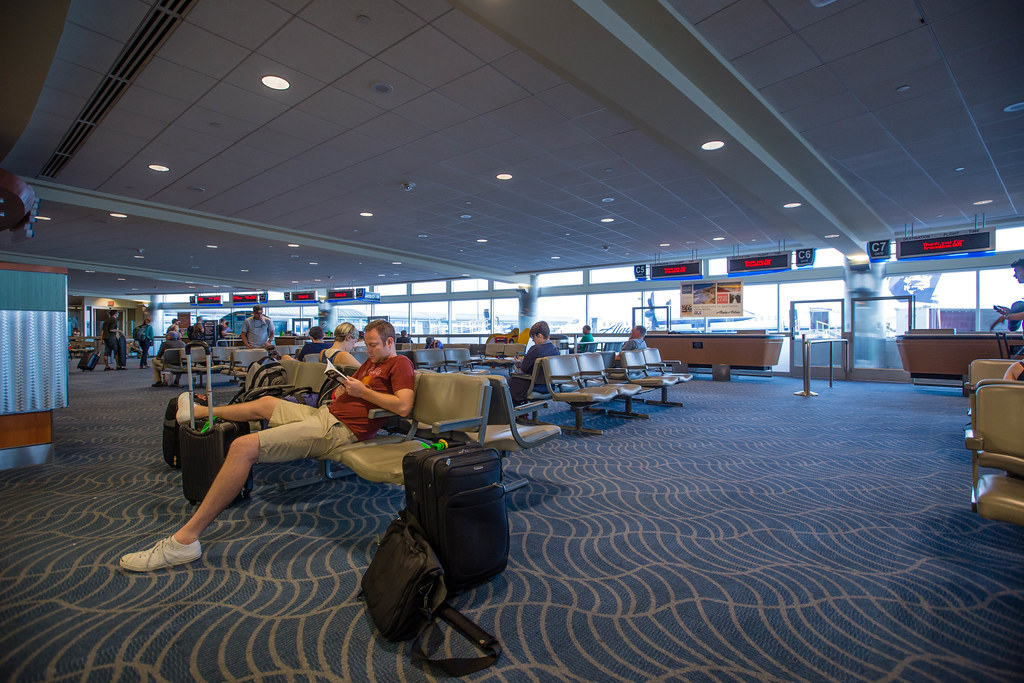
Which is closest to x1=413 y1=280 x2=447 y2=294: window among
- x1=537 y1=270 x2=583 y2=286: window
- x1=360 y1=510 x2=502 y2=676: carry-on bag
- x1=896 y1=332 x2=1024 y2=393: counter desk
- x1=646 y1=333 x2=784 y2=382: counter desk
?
x1=537 y1=270 x2=583 y2=286: window

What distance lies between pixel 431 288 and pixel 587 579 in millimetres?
19976

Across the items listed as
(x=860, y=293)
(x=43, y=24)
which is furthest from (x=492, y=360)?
(x=860, y=293)

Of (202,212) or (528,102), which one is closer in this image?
(528,102)

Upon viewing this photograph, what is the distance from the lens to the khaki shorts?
8.56 feet

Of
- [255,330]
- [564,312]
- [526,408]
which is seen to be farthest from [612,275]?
[526,408]

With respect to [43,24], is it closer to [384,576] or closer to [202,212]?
[384,576]

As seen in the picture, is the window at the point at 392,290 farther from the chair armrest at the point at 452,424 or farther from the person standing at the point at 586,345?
the chair armrest at the point at 452,424

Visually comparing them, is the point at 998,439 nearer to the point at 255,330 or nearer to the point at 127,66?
the point at 127,66

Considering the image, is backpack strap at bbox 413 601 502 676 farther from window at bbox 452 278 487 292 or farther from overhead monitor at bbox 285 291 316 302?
overhead monitor at bbox 285 291 316 302

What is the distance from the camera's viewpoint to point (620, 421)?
6105 millimetres

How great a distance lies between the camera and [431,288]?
21391 mm

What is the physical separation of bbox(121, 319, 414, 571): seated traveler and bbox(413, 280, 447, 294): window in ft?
58.8

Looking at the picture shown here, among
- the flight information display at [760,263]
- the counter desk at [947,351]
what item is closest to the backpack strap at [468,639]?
the counter desk at [947,351]

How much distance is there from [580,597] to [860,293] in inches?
517
